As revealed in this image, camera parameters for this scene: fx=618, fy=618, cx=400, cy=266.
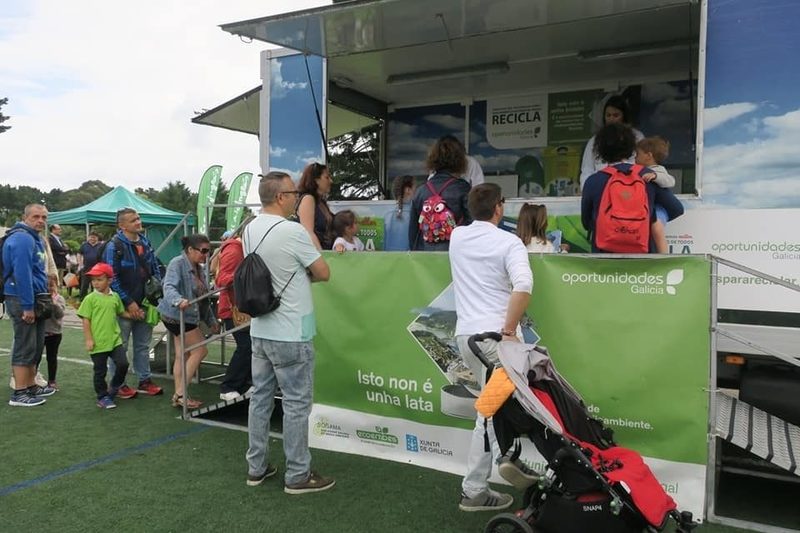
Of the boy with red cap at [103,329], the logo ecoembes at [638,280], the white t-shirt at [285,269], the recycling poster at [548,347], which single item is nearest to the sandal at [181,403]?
the boy with red cap at [103,329]

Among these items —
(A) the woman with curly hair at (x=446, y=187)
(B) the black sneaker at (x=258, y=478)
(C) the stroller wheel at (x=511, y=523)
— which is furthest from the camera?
(A) the woman with curly hair at (x=446, y=187)

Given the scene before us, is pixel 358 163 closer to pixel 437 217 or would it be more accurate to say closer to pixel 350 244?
pixel 350 244

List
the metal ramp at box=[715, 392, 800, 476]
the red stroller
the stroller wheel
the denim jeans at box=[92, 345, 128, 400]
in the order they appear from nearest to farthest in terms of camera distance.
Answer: the red stroller → the stroller wheel → the metal ramp at box=[715, 392, 800, 476] → the denim jeans at box=[92, 345, 128, 400]

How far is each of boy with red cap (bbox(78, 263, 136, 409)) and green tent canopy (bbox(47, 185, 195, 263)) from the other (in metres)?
9.99

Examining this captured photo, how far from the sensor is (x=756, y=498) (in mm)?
3777

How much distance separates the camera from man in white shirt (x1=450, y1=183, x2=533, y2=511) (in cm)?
318

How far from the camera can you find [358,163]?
311 inches

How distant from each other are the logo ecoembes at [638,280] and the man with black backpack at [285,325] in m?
1.49

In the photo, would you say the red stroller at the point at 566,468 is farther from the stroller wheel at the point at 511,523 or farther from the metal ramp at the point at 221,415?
the metal ramp at the point at 221,415

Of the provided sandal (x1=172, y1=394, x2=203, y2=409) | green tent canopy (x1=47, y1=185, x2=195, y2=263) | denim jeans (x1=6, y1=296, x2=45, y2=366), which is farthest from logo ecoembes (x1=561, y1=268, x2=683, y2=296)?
green tent canopy (x1=47, y1=185, x2=195, y2=263)

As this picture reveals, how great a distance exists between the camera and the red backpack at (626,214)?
11.8 feet

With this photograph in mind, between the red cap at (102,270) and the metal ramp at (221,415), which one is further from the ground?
the red cap at (102,270)

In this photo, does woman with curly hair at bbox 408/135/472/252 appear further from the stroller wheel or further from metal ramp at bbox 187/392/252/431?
metal ramp at bbox 187/392/252/431

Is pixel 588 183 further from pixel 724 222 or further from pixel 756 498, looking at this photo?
pixel 756 498
